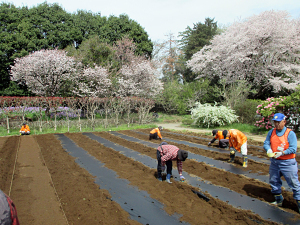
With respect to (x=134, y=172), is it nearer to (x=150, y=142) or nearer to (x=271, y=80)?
(x=150, y=142)

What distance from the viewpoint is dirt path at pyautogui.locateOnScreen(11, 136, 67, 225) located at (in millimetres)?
3209

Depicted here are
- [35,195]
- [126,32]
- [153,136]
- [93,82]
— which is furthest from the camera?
[126,32]

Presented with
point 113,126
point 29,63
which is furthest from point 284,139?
point 29,63

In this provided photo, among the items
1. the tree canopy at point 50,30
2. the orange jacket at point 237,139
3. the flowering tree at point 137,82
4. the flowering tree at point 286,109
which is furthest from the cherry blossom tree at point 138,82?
the orange jacket at point 237,139

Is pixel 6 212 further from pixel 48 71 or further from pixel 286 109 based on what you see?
pixel 48 71

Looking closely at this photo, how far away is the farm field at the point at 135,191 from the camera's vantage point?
3.20 metres

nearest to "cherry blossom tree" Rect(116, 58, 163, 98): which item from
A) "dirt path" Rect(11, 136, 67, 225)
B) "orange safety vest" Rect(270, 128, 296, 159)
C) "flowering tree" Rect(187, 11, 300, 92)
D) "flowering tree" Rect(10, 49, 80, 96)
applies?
"flowering tree" Rect(10, 49, 80, 96)

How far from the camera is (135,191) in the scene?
4133 millimetres

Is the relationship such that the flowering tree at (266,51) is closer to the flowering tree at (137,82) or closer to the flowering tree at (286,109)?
the flowering tree at (137,82)

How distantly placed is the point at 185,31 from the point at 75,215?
3941 centimetres

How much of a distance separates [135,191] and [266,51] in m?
18.3

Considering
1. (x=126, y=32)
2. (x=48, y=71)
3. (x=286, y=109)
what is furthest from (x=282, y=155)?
(x=126, y=32)

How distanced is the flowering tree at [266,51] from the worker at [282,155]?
52.3 feet

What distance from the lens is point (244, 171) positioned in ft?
17.3
